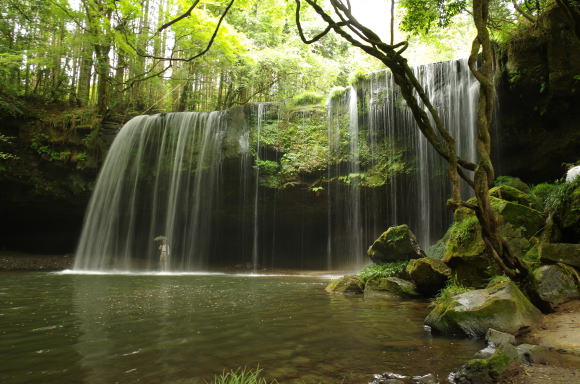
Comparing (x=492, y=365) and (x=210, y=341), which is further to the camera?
(x=210, y=341)

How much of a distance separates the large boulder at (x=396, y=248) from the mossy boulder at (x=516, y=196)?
8.94ft

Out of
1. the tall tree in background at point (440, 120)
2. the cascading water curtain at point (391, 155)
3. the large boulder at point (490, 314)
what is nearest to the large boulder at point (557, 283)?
the large boulder at point (490, 314)

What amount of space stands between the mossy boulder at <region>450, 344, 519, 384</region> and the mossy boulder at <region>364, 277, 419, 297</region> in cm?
450

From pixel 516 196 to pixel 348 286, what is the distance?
3819mm

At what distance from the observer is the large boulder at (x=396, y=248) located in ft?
30.4

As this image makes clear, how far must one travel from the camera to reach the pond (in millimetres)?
3059

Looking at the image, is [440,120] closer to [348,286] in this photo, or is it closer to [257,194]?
[348,286]

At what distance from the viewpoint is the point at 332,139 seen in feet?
53.1

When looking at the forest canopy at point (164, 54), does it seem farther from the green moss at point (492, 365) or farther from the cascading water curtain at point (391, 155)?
the green moss at point (492, 365)

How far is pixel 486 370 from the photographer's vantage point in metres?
2.62

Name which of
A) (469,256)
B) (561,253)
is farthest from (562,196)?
(469,256)

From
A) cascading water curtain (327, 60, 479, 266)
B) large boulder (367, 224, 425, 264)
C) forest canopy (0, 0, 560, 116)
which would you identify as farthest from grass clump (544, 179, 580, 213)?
forest canopy (0, 0, 560, 116)

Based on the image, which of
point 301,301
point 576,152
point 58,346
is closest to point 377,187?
point 576,152

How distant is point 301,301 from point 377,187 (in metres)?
9.16
